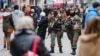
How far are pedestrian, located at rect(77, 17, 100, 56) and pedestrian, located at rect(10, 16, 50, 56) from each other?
2.02 feet

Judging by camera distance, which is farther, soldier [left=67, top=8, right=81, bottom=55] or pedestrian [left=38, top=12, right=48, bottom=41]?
pedestrian [left=38, top=12, right=48, bottom=41]

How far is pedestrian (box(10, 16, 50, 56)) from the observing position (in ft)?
22.4

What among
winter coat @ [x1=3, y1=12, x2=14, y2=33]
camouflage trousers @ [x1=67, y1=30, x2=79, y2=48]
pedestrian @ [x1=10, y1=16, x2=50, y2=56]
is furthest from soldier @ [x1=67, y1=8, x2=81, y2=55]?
pedestrian @ [x1=10, y1=16, x2=50, y2=56]

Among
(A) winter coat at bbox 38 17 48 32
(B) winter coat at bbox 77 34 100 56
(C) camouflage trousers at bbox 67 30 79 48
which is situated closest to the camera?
(B) winter coat at bbox 77 34 100 56

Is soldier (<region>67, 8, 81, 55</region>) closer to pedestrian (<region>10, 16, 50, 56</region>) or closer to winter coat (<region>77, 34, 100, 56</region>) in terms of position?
winter coat (<region>77, 34, 100, 56</region>)

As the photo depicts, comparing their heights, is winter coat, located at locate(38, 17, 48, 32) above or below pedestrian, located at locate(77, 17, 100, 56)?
below

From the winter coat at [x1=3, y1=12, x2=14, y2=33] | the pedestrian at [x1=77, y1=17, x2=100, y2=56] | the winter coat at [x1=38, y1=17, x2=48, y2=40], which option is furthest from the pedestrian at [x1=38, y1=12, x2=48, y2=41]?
the pedestrian at [x1=77, y1=17, x2=100, y2=56]

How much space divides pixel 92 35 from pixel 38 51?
0.86 m

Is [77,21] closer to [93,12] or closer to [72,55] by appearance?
[72,55]

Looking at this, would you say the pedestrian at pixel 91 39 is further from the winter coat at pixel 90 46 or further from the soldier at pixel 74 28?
the soldier at pixel 74 28

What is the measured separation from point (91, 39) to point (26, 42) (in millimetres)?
1006

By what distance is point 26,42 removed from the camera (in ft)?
22.4

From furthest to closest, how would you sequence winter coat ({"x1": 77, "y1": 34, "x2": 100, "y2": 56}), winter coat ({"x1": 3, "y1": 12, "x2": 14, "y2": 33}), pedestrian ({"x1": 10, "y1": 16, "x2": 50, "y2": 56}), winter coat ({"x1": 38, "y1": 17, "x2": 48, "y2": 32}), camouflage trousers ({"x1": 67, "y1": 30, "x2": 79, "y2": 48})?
winter coat ({"x1": 3, "y1": 12, "x2": 14, "y2": 33})
winter coat ({"x1": 38, "y1": 17, "x2": 48, "y2": 32})
camouflage trousers ({"x1": 67, "y1": 30, "x2": 79, "y2": 48})
winter coat ({"x1": 77, "y1": 34, "x2": 100, "y2": 56})
pedestrian ({"x1": 10, "y1": 16, "x2": 50, "y2": 56})

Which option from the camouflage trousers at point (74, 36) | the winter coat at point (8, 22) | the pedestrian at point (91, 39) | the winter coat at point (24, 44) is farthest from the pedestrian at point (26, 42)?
the winter coat at point (8, 22)
